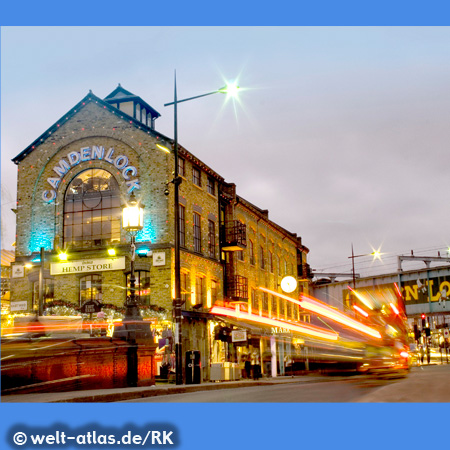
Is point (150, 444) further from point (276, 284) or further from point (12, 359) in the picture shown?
point (276, 284)

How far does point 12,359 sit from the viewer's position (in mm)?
16797

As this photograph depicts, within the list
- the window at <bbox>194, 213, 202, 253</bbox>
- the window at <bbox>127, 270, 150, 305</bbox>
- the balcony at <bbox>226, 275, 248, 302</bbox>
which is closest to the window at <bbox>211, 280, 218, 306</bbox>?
the balcony at <bbox>226, 275, 248, 302</bbox>

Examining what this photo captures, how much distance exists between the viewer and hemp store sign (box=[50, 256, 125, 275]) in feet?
104

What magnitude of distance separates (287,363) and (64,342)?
3063 centimetres

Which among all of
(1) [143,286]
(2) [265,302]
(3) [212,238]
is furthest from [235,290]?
(1) [143,286]

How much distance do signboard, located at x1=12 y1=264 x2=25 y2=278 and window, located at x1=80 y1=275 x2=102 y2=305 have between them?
3.28 meters

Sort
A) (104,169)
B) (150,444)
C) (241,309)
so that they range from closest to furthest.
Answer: (150,444), (104,169), (241,309)

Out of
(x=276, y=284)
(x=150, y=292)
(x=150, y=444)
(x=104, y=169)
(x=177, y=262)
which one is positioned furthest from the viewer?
(x=276, y=284)

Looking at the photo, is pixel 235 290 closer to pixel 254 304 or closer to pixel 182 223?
pixel 254 304

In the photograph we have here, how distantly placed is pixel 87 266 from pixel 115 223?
2574mm

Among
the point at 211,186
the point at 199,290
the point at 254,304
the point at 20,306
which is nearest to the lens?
the point at 20,306

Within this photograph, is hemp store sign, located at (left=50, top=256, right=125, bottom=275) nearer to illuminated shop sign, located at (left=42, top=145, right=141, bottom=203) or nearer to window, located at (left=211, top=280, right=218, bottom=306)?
illuminated shop sign, located at (left=42, top=145, right=141, bottom=203)

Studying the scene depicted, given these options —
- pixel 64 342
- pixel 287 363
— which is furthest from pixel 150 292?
pixel 287 363

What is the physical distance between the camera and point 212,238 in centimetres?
3778
